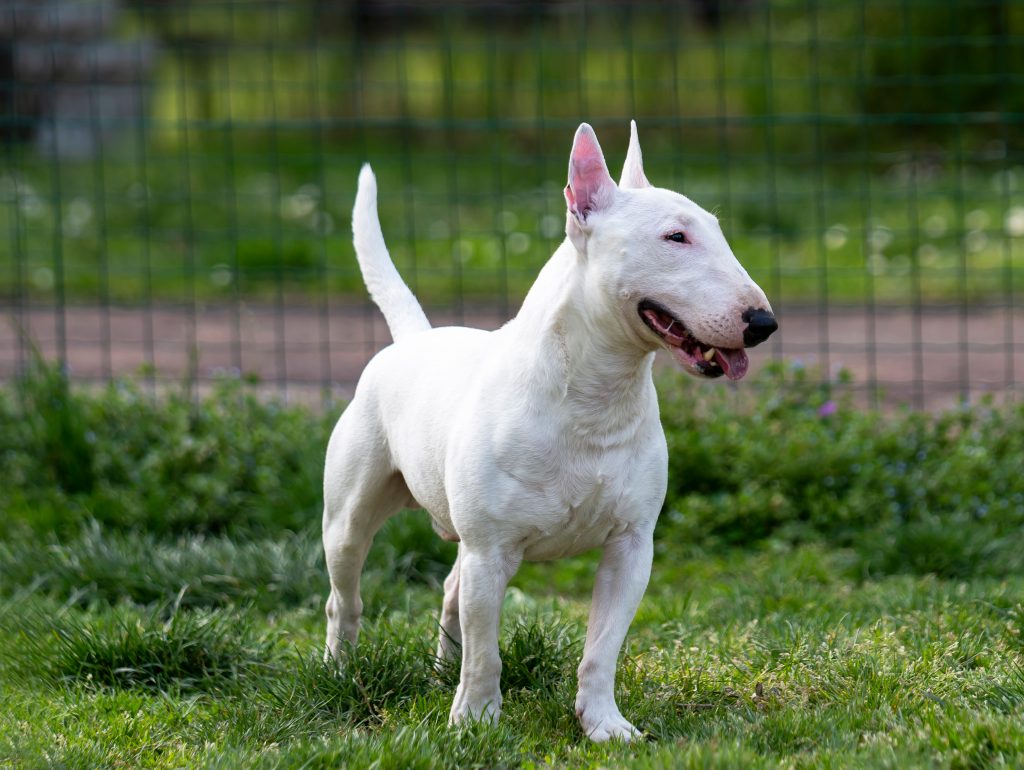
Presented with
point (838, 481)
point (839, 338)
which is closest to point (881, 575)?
point (838, 481)

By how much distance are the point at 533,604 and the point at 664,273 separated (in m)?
2.01

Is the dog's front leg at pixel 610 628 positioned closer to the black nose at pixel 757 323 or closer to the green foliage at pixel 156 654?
the black nose at pixel 757 323

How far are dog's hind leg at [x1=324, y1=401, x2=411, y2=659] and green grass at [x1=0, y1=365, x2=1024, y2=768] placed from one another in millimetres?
141

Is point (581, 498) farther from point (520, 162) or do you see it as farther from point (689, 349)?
point (520, 162)

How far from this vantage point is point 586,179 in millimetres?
3391

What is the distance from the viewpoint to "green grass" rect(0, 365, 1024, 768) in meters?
3.51

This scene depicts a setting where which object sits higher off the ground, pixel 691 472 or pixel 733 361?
pixel 733 361

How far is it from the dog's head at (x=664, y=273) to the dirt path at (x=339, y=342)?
4.09 metres

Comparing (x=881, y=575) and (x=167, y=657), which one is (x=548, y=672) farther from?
(x=881, y=575)

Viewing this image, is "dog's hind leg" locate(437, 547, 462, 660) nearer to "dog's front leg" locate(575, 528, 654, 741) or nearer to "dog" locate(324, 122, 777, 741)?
"dog" locate(324, 122, 777, 741)

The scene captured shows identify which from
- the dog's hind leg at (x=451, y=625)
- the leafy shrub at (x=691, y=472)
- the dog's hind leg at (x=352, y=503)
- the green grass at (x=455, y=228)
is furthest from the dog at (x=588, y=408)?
the green grass at (x=455, y=228)

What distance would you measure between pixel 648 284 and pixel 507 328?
54 cm

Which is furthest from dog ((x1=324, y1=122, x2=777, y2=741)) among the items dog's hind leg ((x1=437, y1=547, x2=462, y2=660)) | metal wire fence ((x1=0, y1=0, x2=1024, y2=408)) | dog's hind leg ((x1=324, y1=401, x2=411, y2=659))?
metal wire fence ((x1=0, y1=0, x2=1024, y2=408))

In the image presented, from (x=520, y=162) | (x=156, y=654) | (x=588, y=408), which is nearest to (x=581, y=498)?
(x=588, y=408)
